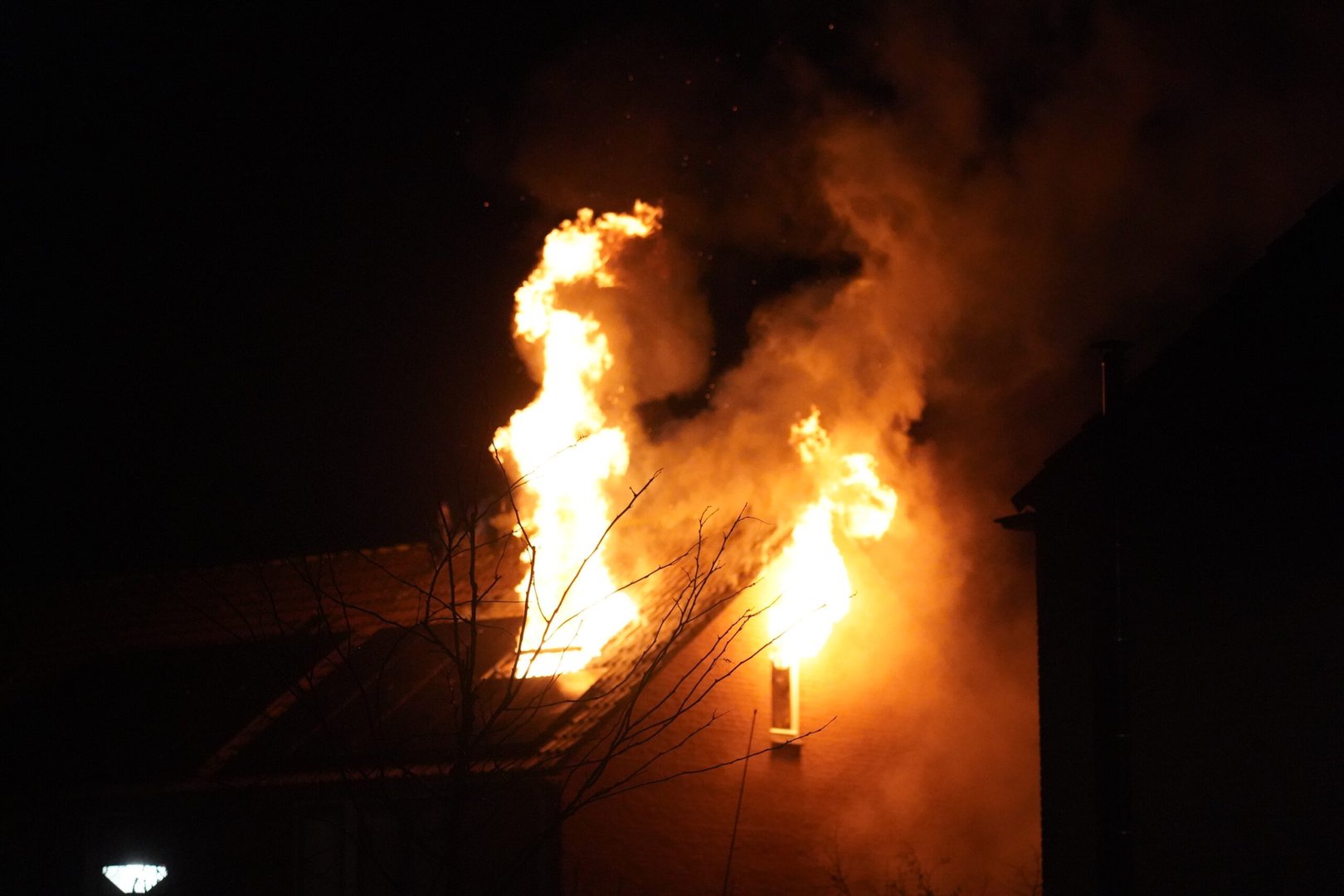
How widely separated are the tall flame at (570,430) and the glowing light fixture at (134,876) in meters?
5.93

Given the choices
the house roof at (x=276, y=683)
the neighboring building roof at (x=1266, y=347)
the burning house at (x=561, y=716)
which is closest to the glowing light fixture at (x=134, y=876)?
the burning house at (x=561, y=716)

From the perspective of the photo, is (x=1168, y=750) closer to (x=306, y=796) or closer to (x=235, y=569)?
(x=306, y=796)

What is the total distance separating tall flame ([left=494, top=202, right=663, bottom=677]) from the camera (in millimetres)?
18375

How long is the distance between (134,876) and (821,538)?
1093 centimetres

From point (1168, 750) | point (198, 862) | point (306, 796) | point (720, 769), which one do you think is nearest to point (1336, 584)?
point (1168, 750)

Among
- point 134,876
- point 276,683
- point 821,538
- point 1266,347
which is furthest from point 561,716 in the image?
point 1266,347

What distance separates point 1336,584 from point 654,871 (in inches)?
338

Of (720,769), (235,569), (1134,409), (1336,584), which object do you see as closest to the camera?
(1336,584)

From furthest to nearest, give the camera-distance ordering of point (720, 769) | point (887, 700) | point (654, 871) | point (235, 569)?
point (235, 569), point (887, 700), point (720, 769), point (654, 871)

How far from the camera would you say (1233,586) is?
1231cm

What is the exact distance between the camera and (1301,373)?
11953mm

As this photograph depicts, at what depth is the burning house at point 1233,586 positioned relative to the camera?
37.2ft

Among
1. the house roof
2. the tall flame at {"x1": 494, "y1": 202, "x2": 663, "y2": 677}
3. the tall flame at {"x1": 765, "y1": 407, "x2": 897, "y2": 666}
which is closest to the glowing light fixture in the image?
the house roof

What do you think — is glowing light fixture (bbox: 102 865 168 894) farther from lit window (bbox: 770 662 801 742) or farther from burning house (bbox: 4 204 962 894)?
lit window (bbox: 770 662 801 742)
